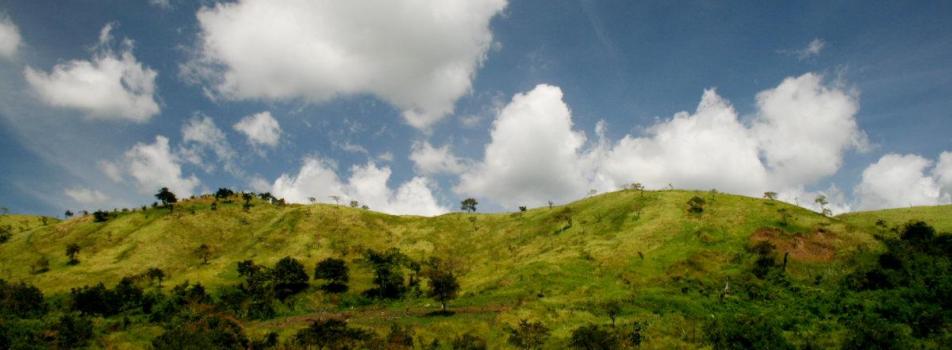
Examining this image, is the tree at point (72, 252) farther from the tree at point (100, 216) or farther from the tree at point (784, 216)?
the tree at point (784, 216)

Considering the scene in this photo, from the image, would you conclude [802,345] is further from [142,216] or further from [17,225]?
[17,225]

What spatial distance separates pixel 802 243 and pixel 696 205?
956 inches

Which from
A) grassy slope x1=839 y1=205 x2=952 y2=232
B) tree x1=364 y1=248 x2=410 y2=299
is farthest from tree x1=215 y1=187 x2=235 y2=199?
grassy slope x1=839 y1=205 x2=952 y2=232

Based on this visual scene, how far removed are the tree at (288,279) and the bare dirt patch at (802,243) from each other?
8407 cm

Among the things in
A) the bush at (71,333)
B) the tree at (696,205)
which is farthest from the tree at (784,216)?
the bush at (71,333)

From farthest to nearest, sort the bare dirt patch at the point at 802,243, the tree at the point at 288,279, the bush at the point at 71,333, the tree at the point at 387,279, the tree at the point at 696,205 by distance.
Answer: the tree at the point at 696,205, the tree at the point at 387,279, the tree at the point at 288,279, the bare dirt patch at the point at 802,243, the bush at the point at 71,333

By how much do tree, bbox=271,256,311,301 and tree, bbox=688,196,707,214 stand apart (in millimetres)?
80730

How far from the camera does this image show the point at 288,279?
317 ft

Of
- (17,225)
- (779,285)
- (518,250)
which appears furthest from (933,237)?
(17,225)

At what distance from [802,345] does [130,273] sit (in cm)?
12487

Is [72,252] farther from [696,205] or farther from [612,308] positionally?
[696,205]

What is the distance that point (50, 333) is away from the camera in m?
59.8

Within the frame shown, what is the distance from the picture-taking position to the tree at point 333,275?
327ft

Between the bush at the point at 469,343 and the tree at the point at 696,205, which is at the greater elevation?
the tree at the point at 696,205
